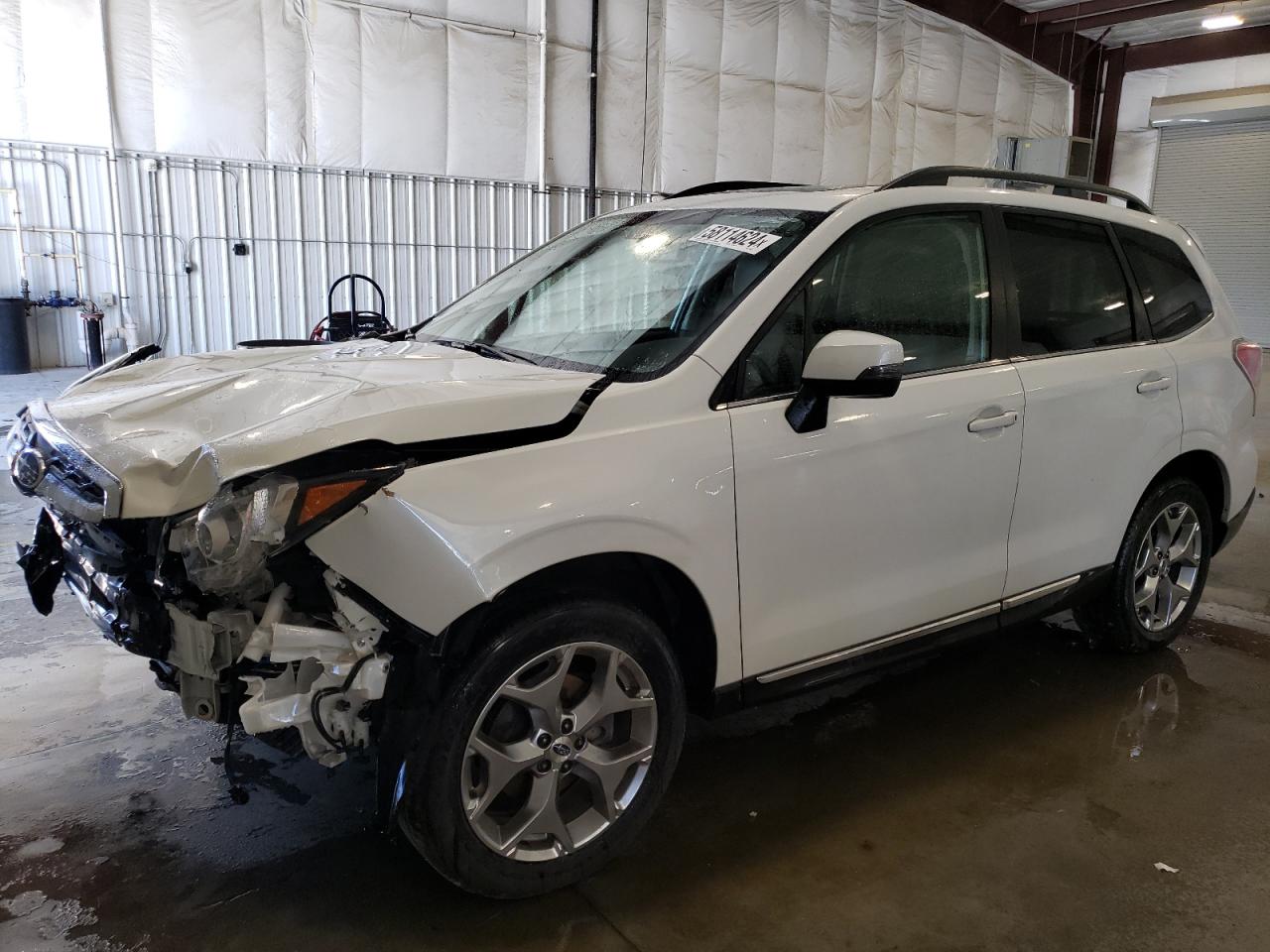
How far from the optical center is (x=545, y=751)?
6.99 ft

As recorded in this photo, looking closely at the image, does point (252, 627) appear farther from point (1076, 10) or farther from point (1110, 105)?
point (1110, 105)

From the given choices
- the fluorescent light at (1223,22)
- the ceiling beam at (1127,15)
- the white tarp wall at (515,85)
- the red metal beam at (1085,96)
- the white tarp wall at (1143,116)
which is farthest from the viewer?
the red metal beam at (1085,96)

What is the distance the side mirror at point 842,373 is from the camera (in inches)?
87.7

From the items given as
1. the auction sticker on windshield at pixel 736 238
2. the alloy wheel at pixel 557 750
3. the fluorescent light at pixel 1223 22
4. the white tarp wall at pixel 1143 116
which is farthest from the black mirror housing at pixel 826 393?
the white tarp wall at pixel 1143 116

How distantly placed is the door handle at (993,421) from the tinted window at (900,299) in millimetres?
181

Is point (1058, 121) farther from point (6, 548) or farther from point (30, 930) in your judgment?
point (30, 930)

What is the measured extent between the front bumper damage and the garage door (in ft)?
63.0

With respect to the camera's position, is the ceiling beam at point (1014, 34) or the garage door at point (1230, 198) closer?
the ceiling beam at point (1014, 34)

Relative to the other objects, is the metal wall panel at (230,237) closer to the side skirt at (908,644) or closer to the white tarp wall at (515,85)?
the white tarp wall at (515,85)

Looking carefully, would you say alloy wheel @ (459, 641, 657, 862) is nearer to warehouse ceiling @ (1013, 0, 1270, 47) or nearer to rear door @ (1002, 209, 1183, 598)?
rear door @ (1002, 209, 1183, 598)

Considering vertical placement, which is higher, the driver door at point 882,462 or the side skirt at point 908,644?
the driver door at point 882,462

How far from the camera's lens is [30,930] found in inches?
82.4

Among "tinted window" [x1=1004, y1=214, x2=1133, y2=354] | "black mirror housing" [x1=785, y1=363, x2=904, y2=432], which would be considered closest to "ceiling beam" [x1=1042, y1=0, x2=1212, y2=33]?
"tinted window" [x1=1004, y1=214, x2=1133, y2=354]

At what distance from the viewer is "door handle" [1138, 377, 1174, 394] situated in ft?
10.6
